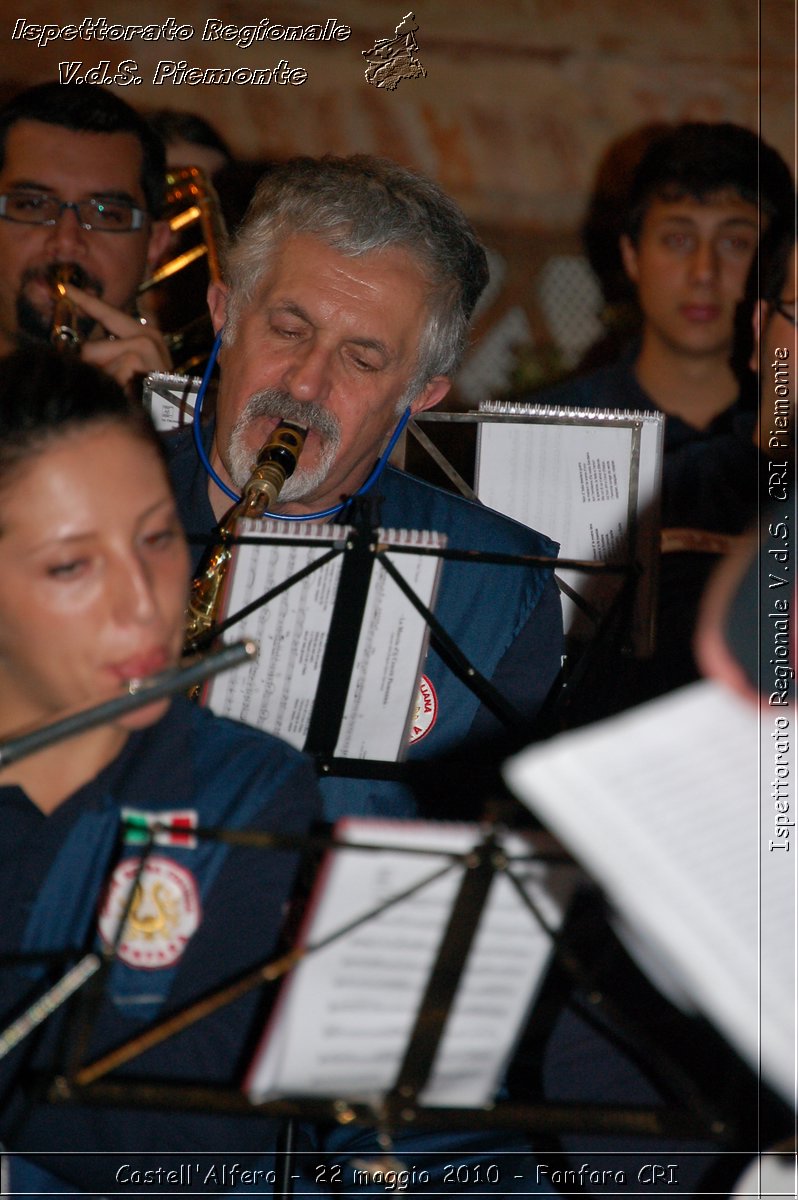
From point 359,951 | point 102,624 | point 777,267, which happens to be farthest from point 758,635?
point 777,267

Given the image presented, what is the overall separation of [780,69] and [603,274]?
29.8 inches

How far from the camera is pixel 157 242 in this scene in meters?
2.70

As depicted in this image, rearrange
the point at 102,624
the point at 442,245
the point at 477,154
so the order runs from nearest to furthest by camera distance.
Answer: the point at 102,624 → the point at 442,245 → the point at 477,154

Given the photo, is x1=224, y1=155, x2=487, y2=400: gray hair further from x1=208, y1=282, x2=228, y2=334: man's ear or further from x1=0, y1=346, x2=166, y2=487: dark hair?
x1=0, y1=346, x2=166, y2=487: dark hair

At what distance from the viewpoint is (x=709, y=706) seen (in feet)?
2.68

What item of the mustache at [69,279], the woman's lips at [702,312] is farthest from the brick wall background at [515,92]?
the mustache at [69,279]

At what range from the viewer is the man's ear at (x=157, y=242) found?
2.67 m

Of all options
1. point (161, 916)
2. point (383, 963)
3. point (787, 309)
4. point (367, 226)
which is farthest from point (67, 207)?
point (383, 963)

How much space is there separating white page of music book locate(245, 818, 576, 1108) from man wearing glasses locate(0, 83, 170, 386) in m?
1.82

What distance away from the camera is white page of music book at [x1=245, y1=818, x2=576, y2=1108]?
883 millimetres

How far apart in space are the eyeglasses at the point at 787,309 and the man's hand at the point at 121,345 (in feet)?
3.47

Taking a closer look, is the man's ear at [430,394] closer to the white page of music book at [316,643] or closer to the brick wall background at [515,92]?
the white page of music book at [316,643]

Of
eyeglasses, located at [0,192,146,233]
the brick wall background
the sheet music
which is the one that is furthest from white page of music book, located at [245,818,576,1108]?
the brick wall background

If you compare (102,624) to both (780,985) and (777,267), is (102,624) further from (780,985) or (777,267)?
(777,267)
